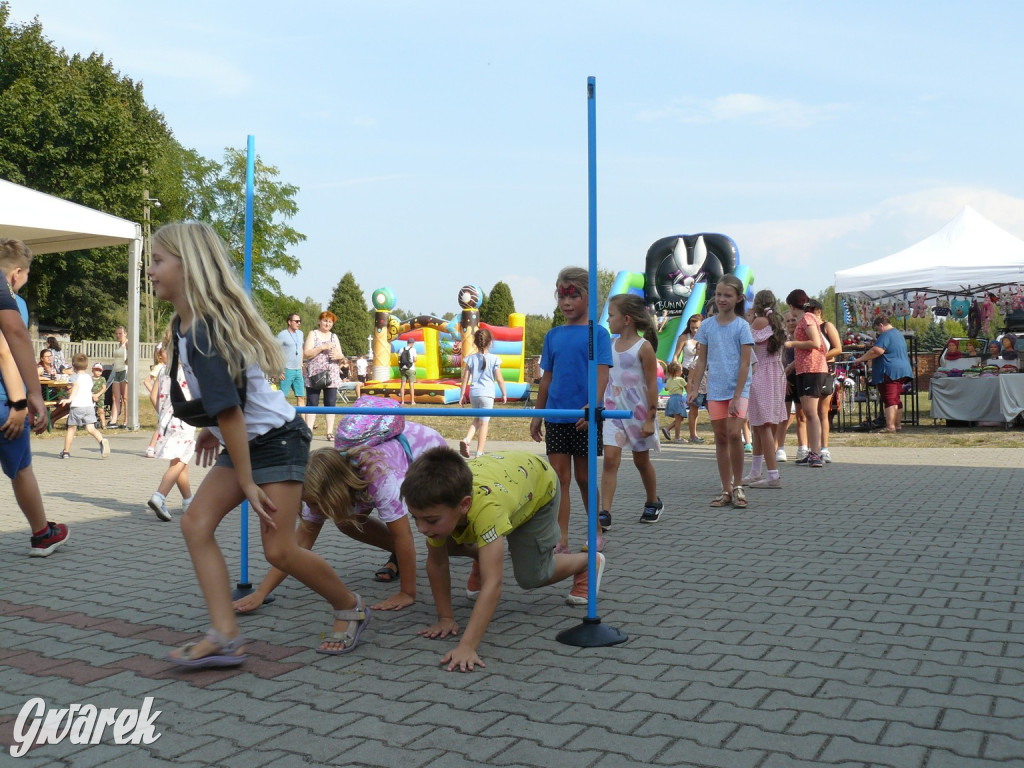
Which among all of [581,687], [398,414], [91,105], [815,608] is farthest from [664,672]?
[91,105]

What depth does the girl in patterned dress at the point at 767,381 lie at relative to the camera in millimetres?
8992

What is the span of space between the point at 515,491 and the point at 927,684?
1.73m

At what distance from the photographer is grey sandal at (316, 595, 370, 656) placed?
4019 millimetres

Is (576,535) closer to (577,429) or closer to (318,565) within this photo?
(577,429)

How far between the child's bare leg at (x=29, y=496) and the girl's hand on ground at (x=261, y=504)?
2.86 meters

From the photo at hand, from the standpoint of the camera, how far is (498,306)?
48.1 m

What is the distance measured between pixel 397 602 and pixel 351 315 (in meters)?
57.4

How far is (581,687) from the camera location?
3.54 meters

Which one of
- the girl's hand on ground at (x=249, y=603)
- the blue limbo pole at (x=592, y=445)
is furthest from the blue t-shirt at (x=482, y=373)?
the blue limbo pole at (x=592, y=445)

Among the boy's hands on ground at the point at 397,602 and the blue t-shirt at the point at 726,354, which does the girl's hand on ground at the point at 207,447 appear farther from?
the blue t-shirt at the point at 726,354

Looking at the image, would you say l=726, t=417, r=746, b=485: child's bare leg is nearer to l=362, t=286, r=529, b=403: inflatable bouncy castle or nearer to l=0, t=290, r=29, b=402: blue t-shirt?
l=0, t=290, r=29, b=402: blue t-shirt

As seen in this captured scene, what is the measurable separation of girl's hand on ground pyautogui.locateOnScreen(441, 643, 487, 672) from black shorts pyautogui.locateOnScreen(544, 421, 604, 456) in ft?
7.60

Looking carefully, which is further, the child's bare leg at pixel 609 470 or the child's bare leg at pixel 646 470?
the child's bare leg at pixel 646 470

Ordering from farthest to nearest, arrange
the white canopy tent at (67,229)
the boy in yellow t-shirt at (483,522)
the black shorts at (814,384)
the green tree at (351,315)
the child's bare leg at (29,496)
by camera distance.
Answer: the green tree at (351,315)
the white canopy tent at (67,229)
the black shorts at (814,384)
the child's bare leg at (29,496)
the boy in yellow t-shirt at (483,522)
